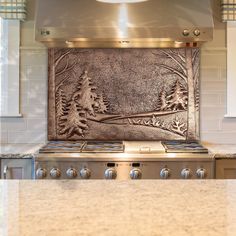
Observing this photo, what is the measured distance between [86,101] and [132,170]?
96 centimetres

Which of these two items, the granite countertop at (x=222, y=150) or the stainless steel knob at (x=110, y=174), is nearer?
the stainless steel knob at (x=110, y=174)

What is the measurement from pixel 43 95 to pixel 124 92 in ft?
2.24

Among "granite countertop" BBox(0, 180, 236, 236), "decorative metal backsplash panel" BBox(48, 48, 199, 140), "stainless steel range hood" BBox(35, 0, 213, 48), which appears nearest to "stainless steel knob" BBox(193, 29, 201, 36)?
"stainless steel range hood" BBox(35, 0, 213, 48)

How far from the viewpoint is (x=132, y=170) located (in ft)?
9.42

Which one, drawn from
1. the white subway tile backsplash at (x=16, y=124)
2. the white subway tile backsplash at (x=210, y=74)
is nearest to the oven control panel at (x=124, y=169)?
the white subway tile backsplash at (x=16, y=124)

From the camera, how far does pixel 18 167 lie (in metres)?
2.98

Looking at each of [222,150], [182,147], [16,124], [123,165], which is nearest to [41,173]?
[123,165]

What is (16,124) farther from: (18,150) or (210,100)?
(210,100)

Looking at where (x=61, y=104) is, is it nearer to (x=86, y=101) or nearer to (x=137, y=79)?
(x=86, y=101)

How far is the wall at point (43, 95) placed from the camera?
143 inches

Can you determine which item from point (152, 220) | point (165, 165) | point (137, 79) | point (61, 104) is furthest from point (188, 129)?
point (152, 220)

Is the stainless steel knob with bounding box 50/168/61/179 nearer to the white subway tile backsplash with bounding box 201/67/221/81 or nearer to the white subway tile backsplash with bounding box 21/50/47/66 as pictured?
the white subway tile backsplash with bounding box 21/50/47/66

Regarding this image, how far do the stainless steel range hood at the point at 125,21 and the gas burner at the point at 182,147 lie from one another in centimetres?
77

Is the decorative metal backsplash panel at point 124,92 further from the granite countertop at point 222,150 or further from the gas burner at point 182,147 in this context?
the granite countertop at point 222,150
